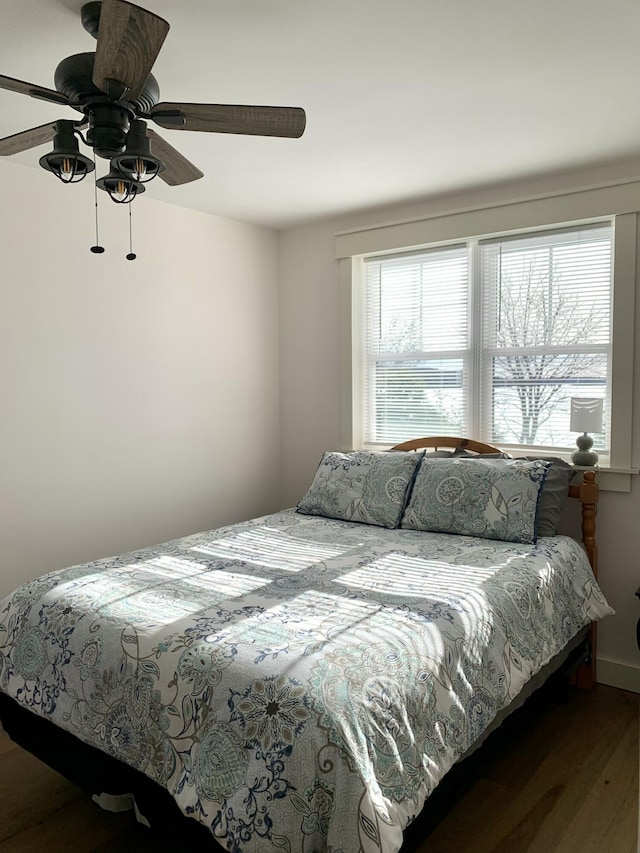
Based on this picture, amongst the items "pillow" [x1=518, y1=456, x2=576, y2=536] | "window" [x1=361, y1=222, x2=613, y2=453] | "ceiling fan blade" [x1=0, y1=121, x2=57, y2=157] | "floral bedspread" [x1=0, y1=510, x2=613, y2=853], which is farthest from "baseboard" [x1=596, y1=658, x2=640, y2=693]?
"ceiling fan blade" [x1=0, y1=121, x2=57, y2=157]

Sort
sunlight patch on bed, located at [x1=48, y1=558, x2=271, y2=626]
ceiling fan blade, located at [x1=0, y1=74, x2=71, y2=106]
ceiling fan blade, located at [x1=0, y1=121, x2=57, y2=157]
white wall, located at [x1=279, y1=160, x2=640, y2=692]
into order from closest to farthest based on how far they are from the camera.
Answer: ceiling fan blade, located at [x1=0, y1=74, x2=71, y2=106] < ceiling fan blade, located at [x1=0, y1=121, x2=57, y2=157] < sunlight patch on bed, located at [x1=48, y1=558, x2=271, y2=626] < white wall, located at [x1=279, y1=160, x2=640, y2=692]

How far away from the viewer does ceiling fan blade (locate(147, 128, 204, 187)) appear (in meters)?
1.95

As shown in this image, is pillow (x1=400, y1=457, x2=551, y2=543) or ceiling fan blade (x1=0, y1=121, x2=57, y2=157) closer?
ceiling fan blade (x1=0, y1=121, x2=57, y2=157)

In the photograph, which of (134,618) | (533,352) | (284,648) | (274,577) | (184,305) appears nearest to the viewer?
(284,648)

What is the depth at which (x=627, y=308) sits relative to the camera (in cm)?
309

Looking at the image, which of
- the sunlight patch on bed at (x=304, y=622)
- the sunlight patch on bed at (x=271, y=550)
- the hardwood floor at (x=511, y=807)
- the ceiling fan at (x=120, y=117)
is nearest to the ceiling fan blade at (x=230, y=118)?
the ceiling fan at (x=120, y=117)

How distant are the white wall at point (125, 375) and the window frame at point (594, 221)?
40.0 inches

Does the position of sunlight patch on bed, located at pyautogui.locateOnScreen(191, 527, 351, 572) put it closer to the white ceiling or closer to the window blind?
the window blind

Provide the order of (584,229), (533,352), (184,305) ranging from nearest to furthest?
(584,229) → (533,352) → (184,305)

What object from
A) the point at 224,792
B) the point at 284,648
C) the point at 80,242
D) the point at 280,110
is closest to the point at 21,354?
the point at 80,242

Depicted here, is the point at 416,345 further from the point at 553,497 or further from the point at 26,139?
the point at 26,139

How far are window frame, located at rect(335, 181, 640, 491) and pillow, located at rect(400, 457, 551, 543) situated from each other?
43 cm

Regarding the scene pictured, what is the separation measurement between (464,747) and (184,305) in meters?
2.88

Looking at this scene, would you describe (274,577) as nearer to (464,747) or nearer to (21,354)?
(464,747)
